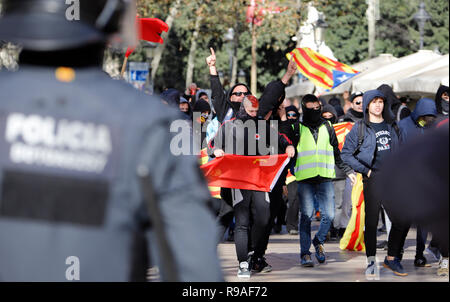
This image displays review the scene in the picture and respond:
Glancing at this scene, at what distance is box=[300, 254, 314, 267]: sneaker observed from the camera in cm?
1061

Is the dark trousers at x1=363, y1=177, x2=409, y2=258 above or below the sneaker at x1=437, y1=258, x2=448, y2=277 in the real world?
above

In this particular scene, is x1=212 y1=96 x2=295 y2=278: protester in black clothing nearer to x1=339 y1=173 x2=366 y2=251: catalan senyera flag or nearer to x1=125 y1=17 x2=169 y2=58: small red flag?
x1=339 y1=173 x2=366 y2=251: catalan senyera flag

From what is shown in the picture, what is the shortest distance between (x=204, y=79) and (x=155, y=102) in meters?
58.1

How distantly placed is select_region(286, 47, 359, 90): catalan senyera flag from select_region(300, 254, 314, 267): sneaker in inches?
359

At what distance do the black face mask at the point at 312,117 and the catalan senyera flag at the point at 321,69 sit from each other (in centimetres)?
823

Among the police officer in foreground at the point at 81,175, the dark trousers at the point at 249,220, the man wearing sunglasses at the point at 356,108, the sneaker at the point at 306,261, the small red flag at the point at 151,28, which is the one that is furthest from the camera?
the man wearing sunglasses at the point at 356,108

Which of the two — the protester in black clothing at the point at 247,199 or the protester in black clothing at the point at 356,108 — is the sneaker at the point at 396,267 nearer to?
the protester in black clothing at the point at 247,199

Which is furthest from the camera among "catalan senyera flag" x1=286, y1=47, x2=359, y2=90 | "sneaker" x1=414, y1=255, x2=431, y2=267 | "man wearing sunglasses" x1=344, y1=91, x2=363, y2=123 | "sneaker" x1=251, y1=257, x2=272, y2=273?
"catalan senyera flag" x1=286, y1=47, x2=359, y2=90

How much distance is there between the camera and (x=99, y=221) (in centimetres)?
239

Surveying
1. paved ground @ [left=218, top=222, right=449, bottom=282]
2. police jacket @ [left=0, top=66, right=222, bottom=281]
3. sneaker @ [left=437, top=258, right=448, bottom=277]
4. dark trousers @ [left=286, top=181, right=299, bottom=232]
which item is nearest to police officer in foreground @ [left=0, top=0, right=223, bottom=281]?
police jacket @ [left=0, top=66, right=222, bottom=281]

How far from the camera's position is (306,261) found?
10648 mm

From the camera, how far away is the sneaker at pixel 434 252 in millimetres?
11086

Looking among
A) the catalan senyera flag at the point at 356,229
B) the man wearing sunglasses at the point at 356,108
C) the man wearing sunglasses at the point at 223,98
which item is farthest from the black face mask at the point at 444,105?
the man wearing sunglasses at the point at 356,108

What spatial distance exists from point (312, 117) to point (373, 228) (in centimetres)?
198
